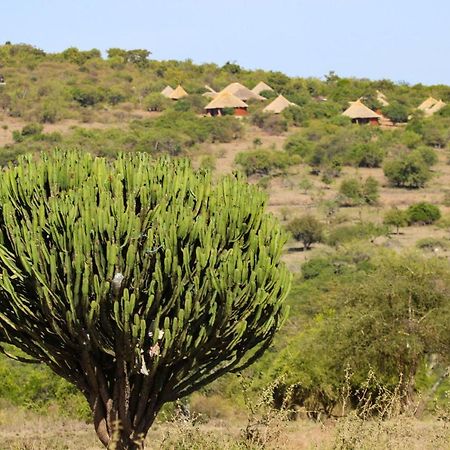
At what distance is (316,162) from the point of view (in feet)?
170

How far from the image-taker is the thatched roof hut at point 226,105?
6856cm

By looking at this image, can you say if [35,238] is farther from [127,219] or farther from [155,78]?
[155,78]

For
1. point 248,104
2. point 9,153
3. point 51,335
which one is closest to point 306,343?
point 51,335

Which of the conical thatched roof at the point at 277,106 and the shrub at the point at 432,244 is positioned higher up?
the conical thatched roof at the point at 277,106

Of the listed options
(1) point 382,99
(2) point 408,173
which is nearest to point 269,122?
(1) point 382,99

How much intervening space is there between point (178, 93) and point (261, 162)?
29.9 meters

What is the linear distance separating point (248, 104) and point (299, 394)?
5974cm

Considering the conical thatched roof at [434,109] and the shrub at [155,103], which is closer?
the shrub at [155,103]

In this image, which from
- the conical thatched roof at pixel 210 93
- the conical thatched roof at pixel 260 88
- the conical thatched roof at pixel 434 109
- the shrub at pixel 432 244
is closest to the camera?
the shrub at pixel 432 244

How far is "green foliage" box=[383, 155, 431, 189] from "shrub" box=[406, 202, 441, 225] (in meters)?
8.29

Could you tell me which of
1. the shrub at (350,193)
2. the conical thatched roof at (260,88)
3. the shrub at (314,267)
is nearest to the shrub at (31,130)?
the shrub at (350,193)

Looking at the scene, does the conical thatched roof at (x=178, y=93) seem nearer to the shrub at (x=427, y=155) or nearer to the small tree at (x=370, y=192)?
the shrub at (x=427, y=155)

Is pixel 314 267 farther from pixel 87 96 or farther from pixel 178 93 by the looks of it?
pixel 178 93

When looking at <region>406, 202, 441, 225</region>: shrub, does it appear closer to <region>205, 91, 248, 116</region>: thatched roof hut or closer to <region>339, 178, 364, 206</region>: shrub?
<region>339, 178, 364, 206</region>: shrub
